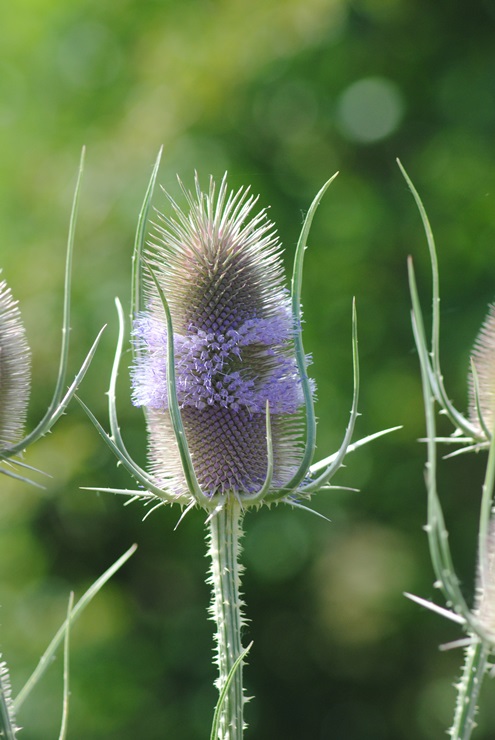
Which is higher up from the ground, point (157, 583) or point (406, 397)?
point (406, 397)

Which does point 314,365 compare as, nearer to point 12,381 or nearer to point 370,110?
point 370,110

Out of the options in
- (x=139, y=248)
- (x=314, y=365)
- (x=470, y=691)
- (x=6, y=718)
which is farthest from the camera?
(x=314, y=365)

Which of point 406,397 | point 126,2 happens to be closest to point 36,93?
point 126,2

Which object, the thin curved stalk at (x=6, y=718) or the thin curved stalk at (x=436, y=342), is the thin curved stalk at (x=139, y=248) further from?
the thin curved stalk at (x=6, y=718)

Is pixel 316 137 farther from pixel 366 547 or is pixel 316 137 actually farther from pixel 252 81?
pixel 366 547

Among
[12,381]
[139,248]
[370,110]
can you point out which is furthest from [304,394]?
[370,110]

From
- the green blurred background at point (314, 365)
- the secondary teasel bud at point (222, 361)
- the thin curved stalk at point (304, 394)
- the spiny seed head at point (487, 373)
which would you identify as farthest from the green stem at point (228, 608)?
the green blurred background at point (314, 365)
